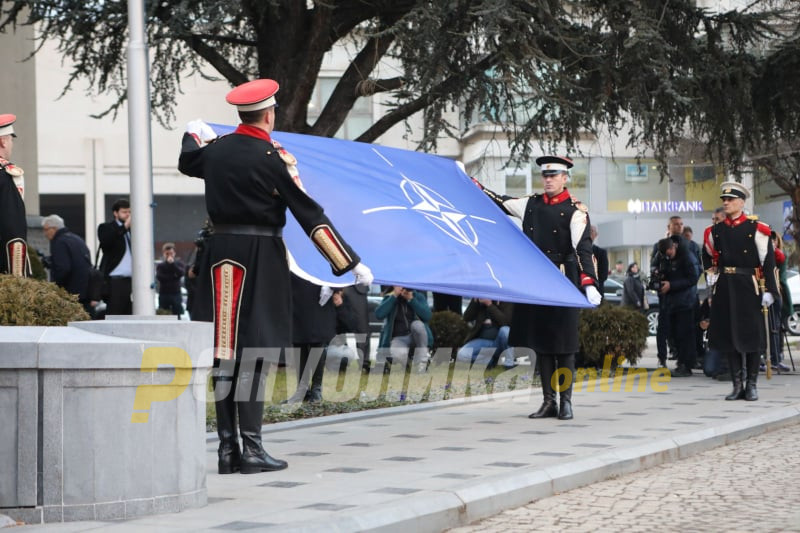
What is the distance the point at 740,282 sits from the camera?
1266cm

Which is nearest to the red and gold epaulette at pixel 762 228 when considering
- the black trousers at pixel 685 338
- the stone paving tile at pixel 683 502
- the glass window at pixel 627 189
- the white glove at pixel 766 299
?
the white glove at pixel 766 299

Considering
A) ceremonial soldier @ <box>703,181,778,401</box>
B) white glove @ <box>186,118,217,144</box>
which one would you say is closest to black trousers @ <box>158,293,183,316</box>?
ceremonial soldier @ <box>703,181,778,401</box>

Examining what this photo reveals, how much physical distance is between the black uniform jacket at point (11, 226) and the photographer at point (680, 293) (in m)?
8.76

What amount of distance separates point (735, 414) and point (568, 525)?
4934 millimetres

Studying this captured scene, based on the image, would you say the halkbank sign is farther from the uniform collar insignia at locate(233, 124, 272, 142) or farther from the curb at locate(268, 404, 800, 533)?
the uniform collar insignia at locate(233, 124, 272, 142)

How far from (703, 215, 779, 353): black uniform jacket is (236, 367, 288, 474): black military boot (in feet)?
21.2

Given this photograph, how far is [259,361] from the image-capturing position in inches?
286

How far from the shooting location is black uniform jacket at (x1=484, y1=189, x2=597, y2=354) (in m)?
10.4

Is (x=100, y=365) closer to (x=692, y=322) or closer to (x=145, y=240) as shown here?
(x=145, y=240)

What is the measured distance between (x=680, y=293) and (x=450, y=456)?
334 inches

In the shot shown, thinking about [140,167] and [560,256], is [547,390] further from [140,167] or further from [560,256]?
[140,167]

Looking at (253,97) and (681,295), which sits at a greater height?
(253,97)

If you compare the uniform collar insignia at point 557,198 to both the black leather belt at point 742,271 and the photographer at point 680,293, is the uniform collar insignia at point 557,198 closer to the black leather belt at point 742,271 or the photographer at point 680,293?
the black leather belt at point 742,271

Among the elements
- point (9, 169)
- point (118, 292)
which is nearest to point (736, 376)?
point (9, 169)
